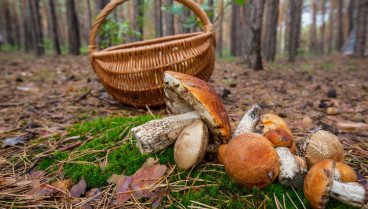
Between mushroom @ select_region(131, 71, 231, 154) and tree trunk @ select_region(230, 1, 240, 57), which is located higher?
tree trunk @ select_region(230, 1, 240, 57)

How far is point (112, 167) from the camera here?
1.40 m

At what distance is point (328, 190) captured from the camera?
92cm

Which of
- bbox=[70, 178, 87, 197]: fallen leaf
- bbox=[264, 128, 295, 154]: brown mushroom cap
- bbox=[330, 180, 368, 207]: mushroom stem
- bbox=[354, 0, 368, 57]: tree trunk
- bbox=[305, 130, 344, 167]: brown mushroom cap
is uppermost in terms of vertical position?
bbox=[354, 0, 368, 57]: tree trunk

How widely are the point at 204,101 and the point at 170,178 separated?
0.53 m

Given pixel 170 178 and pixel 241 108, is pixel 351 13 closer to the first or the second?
pixel 241 108

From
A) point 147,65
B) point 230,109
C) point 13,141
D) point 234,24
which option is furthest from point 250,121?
point 234,24

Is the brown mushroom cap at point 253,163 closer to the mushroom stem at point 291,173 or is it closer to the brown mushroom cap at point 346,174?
the mushroom stem at point 291,173

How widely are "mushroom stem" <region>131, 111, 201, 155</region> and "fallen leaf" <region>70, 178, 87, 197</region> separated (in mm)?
406

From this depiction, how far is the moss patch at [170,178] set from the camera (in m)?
1.08

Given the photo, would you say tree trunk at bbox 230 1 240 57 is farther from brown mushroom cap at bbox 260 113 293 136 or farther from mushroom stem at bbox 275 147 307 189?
mushroom stem at bbox 275 147 307 189

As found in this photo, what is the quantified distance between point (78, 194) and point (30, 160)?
68 cm

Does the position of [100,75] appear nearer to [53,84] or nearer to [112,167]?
[112,167]

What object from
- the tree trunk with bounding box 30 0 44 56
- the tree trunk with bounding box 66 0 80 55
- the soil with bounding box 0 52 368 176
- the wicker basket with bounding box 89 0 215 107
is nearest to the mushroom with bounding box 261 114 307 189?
the soil with bounding box 0 52 368 176

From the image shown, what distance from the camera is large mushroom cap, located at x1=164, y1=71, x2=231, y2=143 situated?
1.26 m
